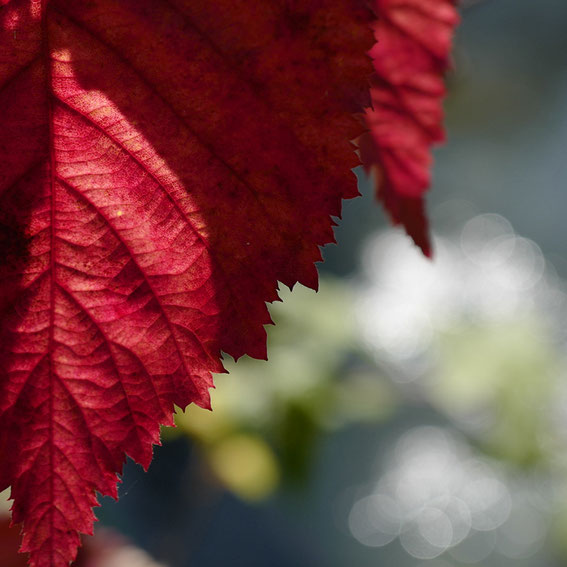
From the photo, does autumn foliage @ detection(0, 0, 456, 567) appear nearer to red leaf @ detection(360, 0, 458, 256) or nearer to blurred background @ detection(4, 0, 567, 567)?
red leaf @ detection(360, 0, 458, 256)

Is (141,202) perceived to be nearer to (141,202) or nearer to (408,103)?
(141,202)

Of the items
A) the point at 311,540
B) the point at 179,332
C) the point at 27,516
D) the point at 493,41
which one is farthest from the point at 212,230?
the point at 493,41

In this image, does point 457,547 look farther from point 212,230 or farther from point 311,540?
point 212,230

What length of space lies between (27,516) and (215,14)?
0.30m

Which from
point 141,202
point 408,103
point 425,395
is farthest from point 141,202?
point 425,395

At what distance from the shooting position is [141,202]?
14.4 inches

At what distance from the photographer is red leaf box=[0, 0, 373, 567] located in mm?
344

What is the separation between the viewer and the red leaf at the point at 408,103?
20.7 inches

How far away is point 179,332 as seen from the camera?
374 mm

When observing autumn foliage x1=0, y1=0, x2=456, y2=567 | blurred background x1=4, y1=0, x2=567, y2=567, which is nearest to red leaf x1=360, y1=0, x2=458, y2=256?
autumn foliage x1=0, y1=0, x2=456, y2=567

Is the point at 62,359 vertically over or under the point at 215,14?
under

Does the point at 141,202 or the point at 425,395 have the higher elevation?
the point at 141,202

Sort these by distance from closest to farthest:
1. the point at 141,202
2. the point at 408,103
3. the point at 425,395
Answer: the point at 141,202
the point at 408,103
the point at 425,395

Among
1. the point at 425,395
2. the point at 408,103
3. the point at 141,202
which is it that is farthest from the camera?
the point at 425,395
